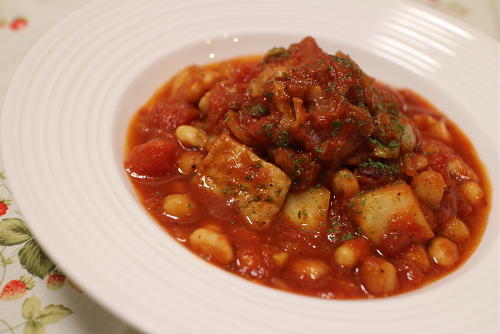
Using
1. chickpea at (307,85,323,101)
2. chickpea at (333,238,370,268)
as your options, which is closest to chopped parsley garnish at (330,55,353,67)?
chickpea at (307,85,323,101)

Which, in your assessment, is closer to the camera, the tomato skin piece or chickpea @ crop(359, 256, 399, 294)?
chickpea @ crop(359, 256, 399, 294)

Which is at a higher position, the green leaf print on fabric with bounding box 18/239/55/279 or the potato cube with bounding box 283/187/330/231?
the potato cube with bounding box 283/187/330/231

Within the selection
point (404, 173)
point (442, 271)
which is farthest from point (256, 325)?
point (404, 173)

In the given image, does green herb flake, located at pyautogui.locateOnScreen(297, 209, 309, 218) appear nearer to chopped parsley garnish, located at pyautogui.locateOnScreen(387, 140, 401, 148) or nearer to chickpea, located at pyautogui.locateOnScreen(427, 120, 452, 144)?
chopped parsley garnish, located at pyautogui.locateOnScreen(387, 140, 401, 148)

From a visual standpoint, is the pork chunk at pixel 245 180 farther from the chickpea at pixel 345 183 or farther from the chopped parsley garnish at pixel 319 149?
the chickpea at pixel 345 183

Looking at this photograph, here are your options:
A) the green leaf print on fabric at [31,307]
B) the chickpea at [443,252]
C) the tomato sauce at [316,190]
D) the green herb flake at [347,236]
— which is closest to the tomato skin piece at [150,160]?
the tomato sauce at [316,190]

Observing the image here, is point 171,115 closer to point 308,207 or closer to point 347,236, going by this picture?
point 308,207
